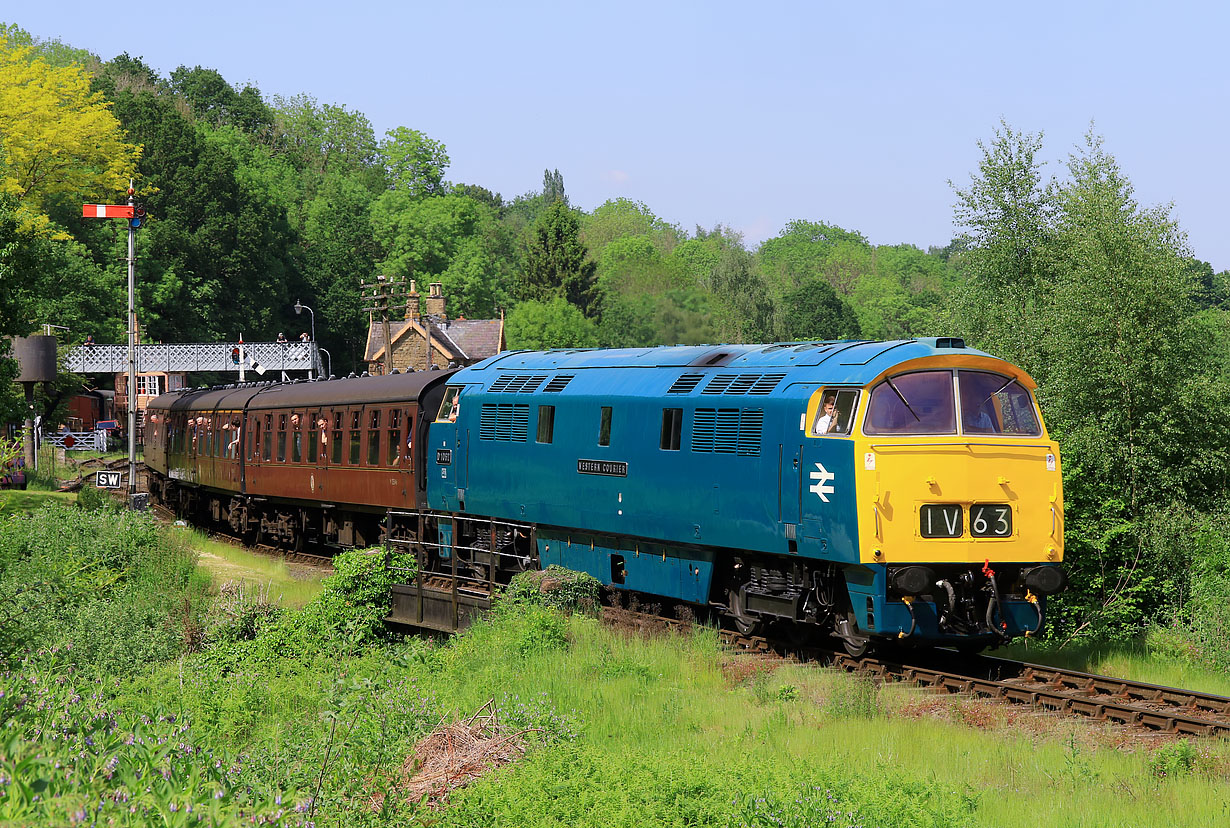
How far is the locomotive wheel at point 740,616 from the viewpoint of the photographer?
55.3ft

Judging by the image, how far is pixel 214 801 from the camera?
6805 mm

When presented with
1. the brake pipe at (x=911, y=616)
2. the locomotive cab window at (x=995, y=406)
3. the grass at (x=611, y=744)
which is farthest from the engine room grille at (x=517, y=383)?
the brake pipe at (x=911, y=616)

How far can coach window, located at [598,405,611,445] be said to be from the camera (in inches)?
758

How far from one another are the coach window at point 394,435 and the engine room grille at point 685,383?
878 cm

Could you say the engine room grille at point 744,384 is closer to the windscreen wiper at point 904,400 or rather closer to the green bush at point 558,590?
the windscreen wiper at point 904,400

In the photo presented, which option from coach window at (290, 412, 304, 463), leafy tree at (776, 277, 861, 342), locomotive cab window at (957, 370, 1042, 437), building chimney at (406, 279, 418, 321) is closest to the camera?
locomotive cab window at (957, 370, 1042, 437)

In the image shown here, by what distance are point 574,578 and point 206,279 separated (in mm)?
69724

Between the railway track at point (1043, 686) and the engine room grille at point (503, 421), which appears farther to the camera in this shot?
the engine room grille at point (503, 421)

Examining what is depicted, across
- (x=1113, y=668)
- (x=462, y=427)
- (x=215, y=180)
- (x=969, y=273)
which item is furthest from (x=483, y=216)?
(x=1113, y=668)

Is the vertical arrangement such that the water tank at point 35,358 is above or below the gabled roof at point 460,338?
below

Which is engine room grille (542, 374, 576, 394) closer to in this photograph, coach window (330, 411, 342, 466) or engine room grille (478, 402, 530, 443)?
engine room grille (478, 402, 530, 443)

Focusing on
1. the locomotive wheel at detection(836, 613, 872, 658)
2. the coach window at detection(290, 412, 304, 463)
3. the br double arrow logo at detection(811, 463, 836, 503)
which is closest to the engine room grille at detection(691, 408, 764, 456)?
the br double arrow logo at detection(811, 463, 836, 503)

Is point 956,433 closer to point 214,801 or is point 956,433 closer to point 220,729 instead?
point 220,729

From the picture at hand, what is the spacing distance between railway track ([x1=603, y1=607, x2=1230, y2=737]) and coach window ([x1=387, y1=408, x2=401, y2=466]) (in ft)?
34.4
